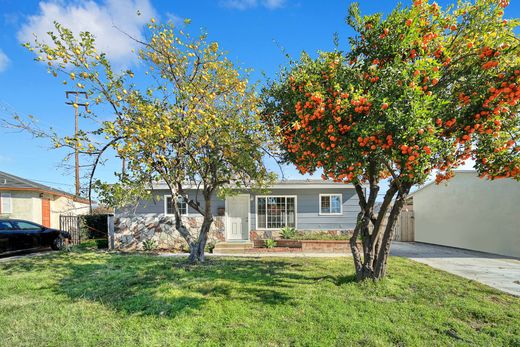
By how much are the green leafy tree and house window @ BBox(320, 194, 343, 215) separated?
22.3ft

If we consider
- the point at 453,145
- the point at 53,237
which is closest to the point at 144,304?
the point at 453,145

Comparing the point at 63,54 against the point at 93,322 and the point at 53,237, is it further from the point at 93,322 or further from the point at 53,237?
the point at 53,237

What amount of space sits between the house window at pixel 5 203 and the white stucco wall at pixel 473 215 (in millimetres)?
23613

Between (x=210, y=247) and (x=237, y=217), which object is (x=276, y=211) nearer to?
(x=237, y=217)

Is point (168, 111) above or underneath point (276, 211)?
above

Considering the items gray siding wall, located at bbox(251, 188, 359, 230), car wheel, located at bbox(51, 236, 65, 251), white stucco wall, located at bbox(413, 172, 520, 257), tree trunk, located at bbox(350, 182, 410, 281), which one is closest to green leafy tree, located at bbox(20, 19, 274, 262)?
tree trunk, located at bbox(350, 182, 410, 281)

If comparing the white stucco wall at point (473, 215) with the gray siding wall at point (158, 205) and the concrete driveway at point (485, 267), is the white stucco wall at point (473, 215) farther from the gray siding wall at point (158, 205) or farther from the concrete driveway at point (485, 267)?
the gray siding wall at point (158, 205)

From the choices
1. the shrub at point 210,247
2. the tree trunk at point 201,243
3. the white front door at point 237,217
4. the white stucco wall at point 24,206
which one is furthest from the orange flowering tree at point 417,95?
the white stucco wall at point 24,206

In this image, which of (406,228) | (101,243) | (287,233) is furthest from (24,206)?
(406,228)

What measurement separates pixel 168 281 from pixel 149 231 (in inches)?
264

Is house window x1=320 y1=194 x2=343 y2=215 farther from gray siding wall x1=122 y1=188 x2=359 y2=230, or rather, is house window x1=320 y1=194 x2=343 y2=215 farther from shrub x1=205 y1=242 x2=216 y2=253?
shrub x1=205 y1=242 x2=216 y2=253

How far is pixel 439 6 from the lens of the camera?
4.52 m

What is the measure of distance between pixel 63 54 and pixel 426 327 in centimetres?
735

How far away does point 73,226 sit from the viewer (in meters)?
14.0
